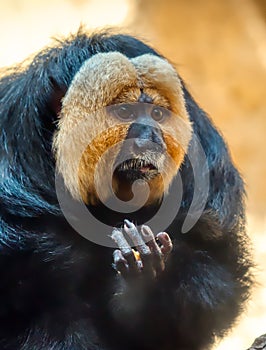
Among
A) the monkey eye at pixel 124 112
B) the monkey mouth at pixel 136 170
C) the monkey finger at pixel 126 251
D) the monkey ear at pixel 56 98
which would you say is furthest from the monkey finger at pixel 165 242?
the monkey ear at pixel 56 98

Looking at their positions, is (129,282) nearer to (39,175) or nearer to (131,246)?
(131,246)

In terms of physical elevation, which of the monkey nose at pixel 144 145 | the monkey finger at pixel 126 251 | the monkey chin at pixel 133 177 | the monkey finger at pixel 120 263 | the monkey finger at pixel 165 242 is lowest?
the monkey finger at pixel 120 263

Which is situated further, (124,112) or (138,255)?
(124,112)

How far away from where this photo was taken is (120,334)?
237cm

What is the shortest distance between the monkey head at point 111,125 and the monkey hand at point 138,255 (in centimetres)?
24

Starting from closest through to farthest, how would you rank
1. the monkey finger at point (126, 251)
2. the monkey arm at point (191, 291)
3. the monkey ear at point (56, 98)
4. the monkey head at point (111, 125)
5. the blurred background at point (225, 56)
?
the monkey finger at point (126, 251)
the monkey arm at point (191, 291)
the monkey head at point (111, 125)
the monkey ear at point (56, 98)
the blurred background at point (225, 56)

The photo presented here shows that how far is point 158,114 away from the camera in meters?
2.49

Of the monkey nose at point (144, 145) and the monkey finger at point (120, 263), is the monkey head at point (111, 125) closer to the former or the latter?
the monkey nose at point (144, 145)

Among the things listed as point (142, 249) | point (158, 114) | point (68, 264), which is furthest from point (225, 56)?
point (142, 249)

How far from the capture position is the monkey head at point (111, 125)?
96.0 inches

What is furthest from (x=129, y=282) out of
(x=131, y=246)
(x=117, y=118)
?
(x=117, y=118)

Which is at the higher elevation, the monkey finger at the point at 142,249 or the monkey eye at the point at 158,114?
the monkey eye at the point at 158,114

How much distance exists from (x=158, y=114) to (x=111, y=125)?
16 cm

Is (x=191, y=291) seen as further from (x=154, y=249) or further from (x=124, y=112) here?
(x=124, y=112)
